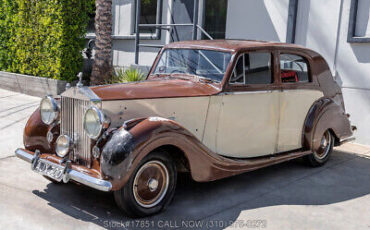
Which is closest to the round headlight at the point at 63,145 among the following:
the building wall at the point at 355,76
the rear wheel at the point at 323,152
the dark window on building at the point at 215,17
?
the rear wheel at the point at 323,152

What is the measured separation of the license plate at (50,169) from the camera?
11.8ft

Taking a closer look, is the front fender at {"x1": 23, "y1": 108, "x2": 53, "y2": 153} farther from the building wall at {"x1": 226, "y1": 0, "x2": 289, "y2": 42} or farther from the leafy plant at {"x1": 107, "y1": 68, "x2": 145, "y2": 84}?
the building wall at {"x1": 226, "y1": 0, "x2": 289, "y2": 42}

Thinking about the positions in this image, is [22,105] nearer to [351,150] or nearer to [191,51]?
[191,51]

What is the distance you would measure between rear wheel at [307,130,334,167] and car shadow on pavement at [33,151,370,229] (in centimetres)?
9

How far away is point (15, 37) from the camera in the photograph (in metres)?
10.9

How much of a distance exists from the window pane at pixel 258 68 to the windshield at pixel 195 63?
0.28 meters

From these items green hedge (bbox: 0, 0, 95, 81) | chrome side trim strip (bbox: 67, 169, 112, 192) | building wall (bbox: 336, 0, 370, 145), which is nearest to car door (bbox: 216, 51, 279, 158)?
chrome side trim strip (bbox: 67, 169, 112, 192)

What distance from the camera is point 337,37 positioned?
7094 millimetres

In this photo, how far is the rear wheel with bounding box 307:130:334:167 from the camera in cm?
545

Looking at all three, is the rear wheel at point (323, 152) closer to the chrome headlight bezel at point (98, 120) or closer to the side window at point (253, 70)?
the side window at point (253, 70)

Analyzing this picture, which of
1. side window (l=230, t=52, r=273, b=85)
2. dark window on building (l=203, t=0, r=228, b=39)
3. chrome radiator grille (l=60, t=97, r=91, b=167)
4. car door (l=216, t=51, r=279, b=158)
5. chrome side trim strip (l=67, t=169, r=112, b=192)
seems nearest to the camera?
chrome side trim strip (l=67, t=169, r=112, b=192)

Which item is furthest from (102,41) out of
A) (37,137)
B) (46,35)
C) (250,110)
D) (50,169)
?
(50,169)

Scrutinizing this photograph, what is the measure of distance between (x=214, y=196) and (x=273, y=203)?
0.61m

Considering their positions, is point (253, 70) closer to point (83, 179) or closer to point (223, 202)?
point (223, 202)
